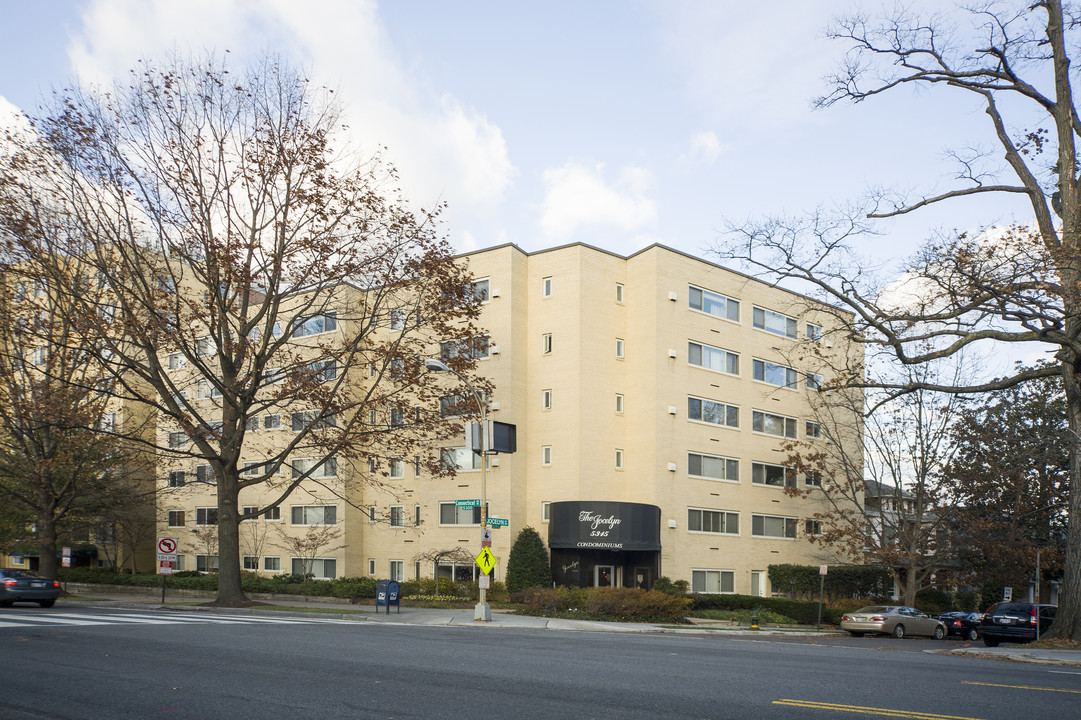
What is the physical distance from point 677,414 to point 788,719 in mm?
34111

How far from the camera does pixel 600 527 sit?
3709 cm

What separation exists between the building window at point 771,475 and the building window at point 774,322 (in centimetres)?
764

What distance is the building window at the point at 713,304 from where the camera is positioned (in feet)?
143

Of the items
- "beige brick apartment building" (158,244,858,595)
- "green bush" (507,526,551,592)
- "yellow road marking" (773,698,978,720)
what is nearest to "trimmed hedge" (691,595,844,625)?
"beige brick apartment building" (158,244,858,595)

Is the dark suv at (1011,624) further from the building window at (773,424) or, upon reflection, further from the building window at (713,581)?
the building window at (773,424)

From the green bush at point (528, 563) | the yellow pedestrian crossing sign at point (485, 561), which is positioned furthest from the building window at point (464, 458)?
the yellow pedestrian crossing sign at point (485, 561)

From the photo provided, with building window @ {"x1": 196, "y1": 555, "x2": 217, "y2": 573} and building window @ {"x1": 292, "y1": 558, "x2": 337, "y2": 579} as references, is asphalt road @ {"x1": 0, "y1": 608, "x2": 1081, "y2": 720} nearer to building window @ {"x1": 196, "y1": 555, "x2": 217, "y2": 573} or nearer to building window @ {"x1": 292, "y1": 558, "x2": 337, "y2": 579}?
building window @ {"x1": 292, "y1": 558, "x2": 337, "y2": 579}

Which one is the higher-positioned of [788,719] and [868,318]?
[868,318]

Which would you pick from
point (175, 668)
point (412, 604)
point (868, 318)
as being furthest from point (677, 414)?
point (175, 668)

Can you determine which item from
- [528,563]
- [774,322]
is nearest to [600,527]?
[528,563]

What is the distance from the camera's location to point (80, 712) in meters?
7.60

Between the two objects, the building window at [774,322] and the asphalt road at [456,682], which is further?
the building window at [774,322]

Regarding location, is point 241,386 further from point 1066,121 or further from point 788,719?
point 1066,121

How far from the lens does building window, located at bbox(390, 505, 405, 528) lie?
43.2 meters
